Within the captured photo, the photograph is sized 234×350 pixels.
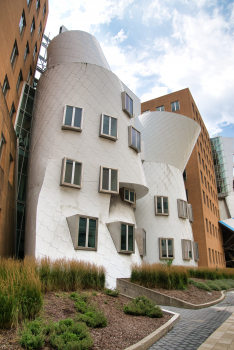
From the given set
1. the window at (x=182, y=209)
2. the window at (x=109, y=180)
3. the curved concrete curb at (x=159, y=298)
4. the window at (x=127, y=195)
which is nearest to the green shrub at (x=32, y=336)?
the curved concrete curb at (x=159, y=298)

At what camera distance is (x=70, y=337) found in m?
4.96

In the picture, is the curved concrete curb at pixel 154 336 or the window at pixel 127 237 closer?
the curved concrete curb at pixel 154 336

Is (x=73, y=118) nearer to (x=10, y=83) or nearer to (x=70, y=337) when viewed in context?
(x=10, y=83)

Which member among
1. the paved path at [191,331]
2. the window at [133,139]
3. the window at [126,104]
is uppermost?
the window at [126,104]

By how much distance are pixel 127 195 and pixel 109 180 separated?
2.55 m

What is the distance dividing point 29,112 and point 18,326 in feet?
58.6

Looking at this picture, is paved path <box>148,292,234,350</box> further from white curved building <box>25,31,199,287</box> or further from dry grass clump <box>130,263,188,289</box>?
white curved building <box>25,31,199,287</box>

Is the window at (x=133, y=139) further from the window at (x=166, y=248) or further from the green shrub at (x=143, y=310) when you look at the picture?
the green shrub at (x=143, y=310)

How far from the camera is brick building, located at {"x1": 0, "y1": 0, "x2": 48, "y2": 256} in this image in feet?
44.4

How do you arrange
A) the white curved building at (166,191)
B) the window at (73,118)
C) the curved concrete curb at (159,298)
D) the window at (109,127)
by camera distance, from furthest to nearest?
the white curved building at (166,191)
the window at (109,127)
the window at (73,118)
the curved concrete curb at (159,298)

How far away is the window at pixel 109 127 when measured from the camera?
17516mm

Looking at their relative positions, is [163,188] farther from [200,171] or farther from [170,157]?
[200,171]

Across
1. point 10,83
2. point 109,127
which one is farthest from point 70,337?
point 10,83

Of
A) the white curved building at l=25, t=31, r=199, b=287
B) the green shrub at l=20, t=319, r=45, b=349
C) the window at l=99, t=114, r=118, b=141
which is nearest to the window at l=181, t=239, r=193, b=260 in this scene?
the white curved building at l=25, t=31, r=199, b=287
